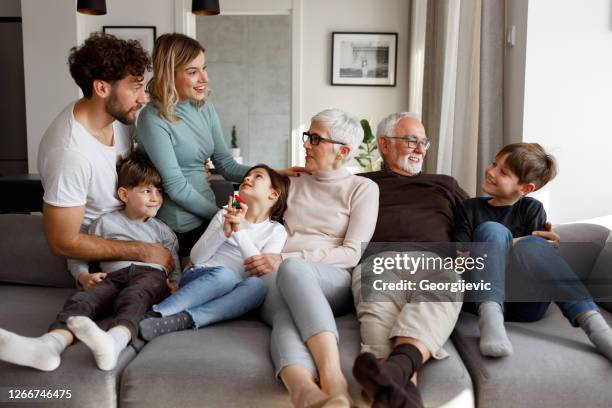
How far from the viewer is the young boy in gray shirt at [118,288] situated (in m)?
1.64

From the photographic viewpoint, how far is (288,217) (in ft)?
7.93

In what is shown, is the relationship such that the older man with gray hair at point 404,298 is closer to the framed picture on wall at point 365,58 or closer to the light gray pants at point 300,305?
the light gray pants at point 300,305

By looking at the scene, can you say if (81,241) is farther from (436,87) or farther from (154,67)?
(436,87)

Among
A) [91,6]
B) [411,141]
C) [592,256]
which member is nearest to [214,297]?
[411,141]

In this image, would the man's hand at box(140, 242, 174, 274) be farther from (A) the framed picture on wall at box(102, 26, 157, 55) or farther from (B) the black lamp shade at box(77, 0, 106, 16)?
(A) the framed picture on wall at box(102, 26, 157, 55)

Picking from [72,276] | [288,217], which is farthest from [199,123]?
[72,276]

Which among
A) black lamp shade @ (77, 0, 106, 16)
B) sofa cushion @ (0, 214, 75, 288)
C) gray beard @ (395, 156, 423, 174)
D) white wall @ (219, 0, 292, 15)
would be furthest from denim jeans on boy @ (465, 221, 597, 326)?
white wall @ (219, 0, 292, 15)

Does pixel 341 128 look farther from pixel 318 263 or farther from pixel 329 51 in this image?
pixel 329 51

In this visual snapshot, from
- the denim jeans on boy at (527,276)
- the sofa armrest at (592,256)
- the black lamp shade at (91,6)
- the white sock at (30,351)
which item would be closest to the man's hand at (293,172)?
the denim jeans on boy at (527,276)

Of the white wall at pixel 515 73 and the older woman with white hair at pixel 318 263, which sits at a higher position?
the white wall at pixel 515 73

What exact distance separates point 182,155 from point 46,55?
450 cm

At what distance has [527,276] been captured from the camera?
2.02 meters

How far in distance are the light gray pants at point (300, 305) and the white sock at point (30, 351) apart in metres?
0.60

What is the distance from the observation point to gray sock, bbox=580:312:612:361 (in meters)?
1.76
